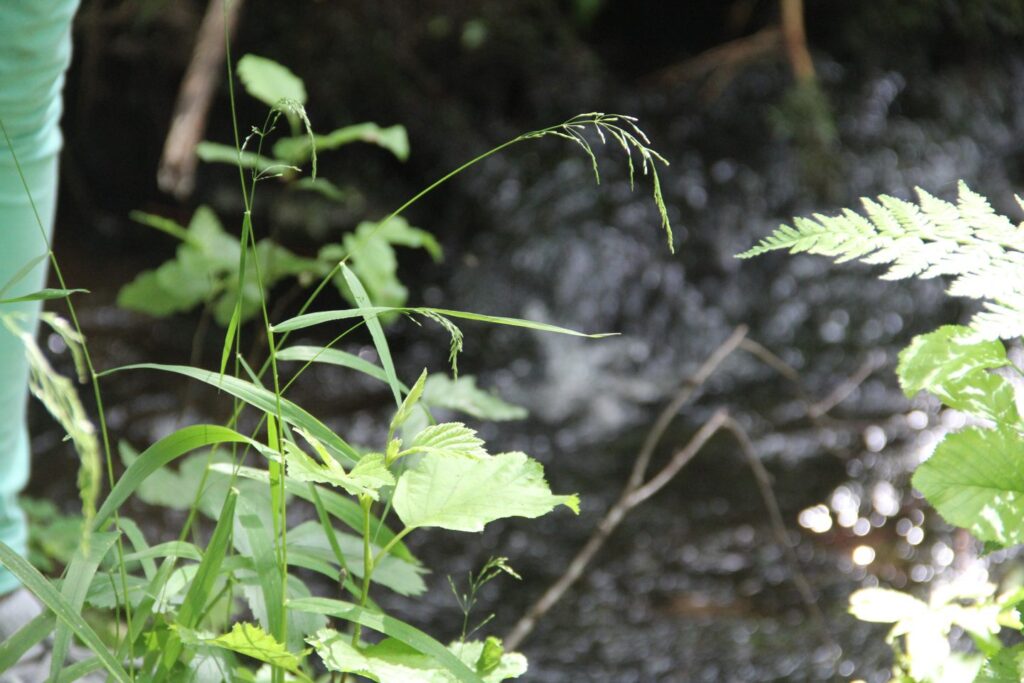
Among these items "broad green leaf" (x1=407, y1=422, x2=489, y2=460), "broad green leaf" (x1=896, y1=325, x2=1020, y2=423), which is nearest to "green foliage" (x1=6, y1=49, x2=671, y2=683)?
"broad green leaf" (x1=407, y1=422, x2=489, y2=460)

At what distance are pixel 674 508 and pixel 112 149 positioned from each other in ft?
10.4

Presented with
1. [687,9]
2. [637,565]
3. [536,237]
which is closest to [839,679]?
[637,565]

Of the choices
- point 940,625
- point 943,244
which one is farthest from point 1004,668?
point 943,244

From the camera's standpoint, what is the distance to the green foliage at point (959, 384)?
2.42 feet

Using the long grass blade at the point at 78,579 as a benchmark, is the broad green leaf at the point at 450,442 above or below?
above

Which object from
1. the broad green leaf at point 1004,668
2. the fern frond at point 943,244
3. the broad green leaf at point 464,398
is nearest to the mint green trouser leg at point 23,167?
the broad green leaf at point 464,398

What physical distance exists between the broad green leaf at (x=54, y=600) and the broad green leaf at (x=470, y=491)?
0.39ft

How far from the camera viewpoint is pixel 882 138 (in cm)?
449

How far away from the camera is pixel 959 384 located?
0.84 metres

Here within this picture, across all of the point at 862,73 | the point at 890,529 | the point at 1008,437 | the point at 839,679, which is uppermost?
the point at 1008,437

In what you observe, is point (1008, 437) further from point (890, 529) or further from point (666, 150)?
point (666, 150)

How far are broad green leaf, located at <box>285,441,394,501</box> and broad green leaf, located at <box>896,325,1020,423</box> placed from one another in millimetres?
450

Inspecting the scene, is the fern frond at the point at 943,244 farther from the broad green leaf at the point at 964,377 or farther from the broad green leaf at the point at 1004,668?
the broad green leaf at the point at 1004,668

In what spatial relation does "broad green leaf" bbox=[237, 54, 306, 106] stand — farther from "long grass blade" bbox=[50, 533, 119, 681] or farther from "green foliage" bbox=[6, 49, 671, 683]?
"long grass blade" bbox=[50, 533, 119, 681]
